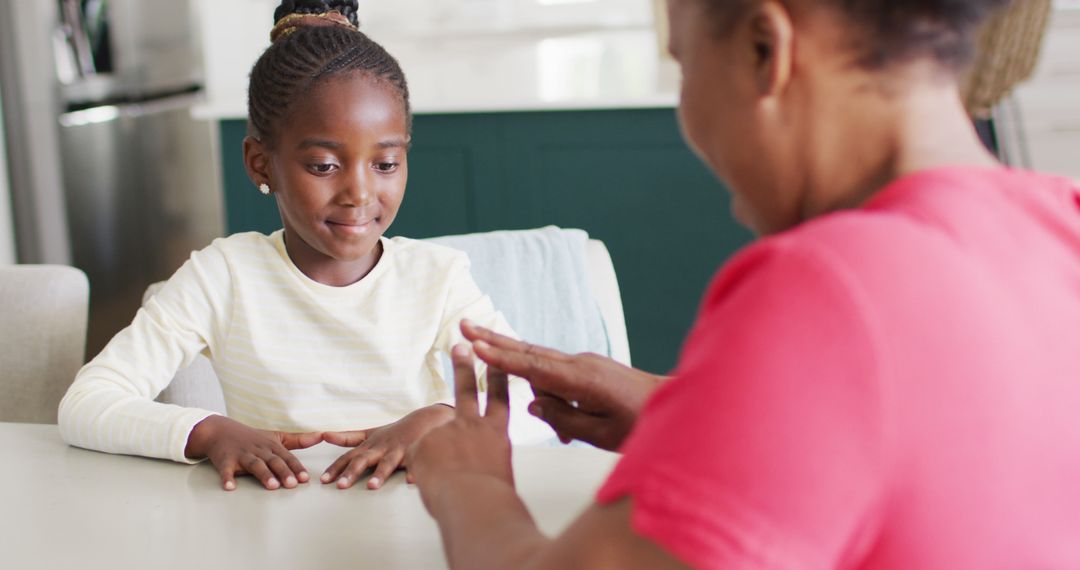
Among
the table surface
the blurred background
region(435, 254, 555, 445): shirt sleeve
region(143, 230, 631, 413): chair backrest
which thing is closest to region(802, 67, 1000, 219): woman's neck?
the table surface

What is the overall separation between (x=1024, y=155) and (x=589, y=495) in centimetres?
319

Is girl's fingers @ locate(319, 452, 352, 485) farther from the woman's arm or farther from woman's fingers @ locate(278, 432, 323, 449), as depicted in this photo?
the woman's arm

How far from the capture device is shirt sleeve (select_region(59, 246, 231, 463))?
3.42 ft

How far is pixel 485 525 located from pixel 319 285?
872 millimetres

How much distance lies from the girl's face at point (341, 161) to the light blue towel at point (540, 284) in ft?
1.25

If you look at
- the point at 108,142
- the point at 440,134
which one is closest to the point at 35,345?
the point at 440,134

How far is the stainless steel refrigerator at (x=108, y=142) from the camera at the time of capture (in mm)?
3508

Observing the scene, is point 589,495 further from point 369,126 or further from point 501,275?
point 501,275

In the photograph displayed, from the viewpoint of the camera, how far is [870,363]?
40 cm

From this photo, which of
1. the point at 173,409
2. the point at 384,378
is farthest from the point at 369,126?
the point at 173,409

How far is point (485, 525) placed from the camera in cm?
59

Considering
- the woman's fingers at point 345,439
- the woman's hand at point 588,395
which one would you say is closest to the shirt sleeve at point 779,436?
the woman's hand at point 588,395

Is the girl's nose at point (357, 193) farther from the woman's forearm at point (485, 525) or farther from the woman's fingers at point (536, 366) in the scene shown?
the woman's forearm at point (485, 525)

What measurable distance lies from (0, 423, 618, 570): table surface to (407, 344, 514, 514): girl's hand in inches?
3.9
